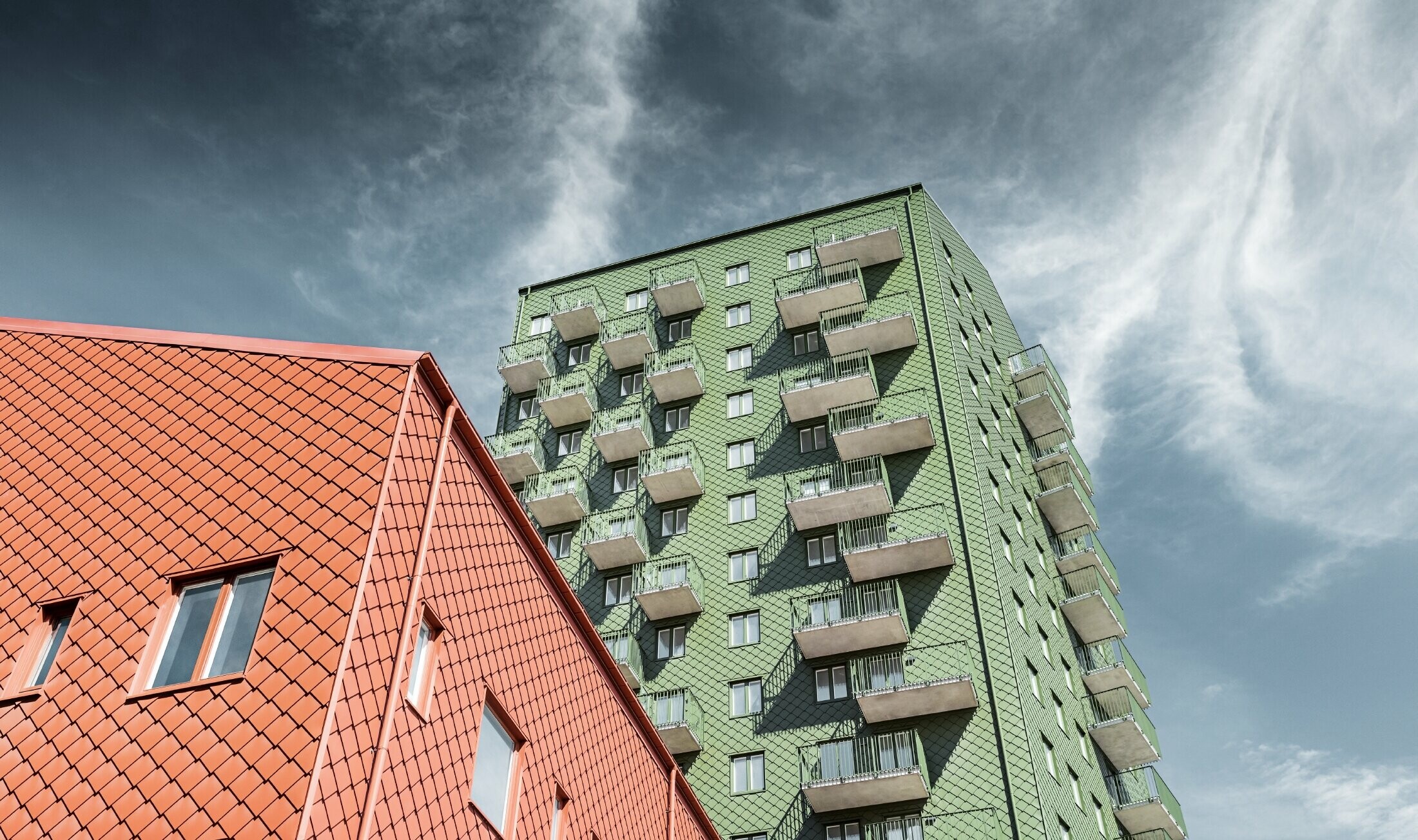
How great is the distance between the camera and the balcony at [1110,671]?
1679 inches

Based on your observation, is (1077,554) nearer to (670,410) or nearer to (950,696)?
(950,696)

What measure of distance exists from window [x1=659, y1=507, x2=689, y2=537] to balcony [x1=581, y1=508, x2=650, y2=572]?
759mm

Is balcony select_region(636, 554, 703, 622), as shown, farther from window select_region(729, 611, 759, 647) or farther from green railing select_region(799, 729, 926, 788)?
green railing select_region(799, 729, 926, 788)

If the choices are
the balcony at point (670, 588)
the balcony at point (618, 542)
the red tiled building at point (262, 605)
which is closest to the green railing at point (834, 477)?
the balcony at point (670, 588)

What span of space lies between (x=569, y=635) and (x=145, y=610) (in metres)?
7.66

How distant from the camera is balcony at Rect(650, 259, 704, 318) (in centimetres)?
4831

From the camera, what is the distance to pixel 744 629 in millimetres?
39219

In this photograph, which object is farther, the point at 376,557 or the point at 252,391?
the point at 252,391

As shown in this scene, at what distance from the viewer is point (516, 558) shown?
1839 centimetres

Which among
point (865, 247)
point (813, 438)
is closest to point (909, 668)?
point (813, 438)

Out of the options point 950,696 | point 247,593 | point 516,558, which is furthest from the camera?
point 950,696

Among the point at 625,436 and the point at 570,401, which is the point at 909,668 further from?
the point at 570,401

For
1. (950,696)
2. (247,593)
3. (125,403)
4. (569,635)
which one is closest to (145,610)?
(247,593)

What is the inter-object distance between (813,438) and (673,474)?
5454 millimetres
